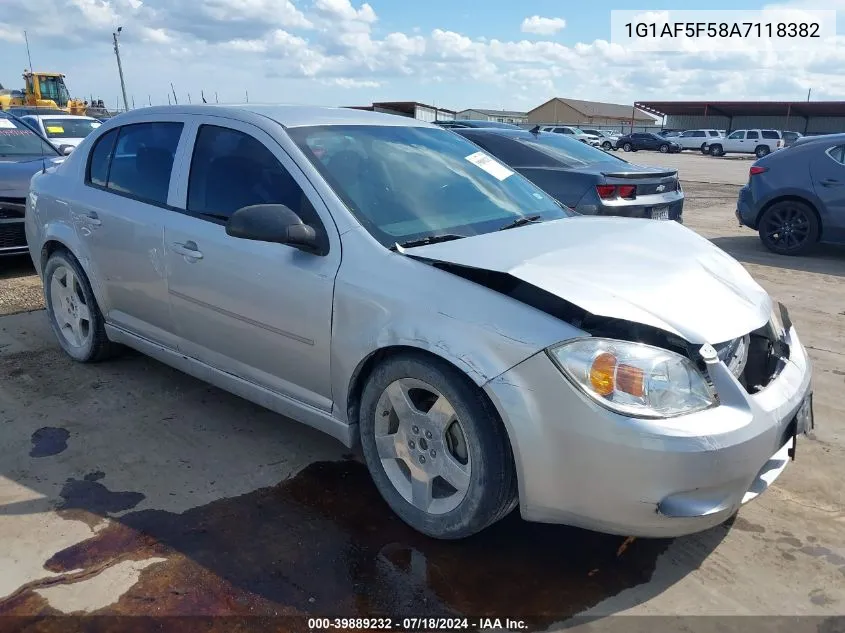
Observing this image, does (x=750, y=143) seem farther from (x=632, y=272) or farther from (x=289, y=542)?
(x=289, y=542)

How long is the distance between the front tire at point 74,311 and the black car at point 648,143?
44.9 meters

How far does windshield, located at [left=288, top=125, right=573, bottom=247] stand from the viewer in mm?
3139

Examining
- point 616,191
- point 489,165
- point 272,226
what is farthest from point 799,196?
point 272,226

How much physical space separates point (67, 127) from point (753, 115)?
57339 mm

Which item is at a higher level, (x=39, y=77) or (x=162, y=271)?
(x=39, y=77)

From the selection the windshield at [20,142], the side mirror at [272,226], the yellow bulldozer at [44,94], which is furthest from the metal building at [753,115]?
the side mirror at [272,226]

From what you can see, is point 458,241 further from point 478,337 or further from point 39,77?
point 39,77

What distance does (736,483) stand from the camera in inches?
94.3

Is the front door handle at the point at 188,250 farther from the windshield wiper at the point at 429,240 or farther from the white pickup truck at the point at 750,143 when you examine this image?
the white pickup truck at the point at 750,143

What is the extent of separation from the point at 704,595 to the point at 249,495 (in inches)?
74.8

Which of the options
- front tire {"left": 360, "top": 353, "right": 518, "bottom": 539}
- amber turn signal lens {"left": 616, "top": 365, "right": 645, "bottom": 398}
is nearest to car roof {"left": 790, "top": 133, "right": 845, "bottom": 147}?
amber turn signal lens {"left": 616, "top": 365, "right": 645, "bottom": 398}

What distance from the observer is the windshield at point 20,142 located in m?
7.99

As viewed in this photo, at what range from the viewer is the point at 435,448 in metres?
2.76

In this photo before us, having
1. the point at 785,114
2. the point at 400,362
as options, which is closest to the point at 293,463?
the point at 400,362
